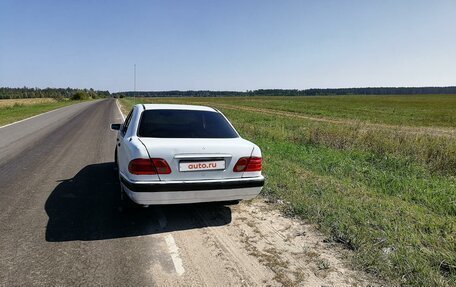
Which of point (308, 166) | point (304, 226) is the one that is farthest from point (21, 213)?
point (308, 166)

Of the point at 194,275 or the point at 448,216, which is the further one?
the point at 448,216

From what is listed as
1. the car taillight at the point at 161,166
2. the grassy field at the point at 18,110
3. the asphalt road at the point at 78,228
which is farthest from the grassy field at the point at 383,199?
the grassy field at the point at 18,110

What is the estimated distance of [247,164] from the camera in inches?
167

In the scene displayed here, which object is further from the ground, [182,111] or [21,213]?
[182,111]

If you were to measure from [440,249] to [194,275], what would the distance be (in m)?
2.66

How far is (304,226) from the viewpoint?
421 cm

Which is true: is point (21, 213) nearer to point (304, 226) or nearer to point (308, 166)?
point (304, 226)

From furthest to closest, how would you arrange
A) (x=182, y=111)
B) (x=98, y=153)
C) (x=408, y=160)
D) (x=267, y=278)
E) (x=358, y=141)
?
(x=358, y=141) < (x=98, y=153) < (x=408, y=160) < (x=182, y=111) < (x=267, y=278)

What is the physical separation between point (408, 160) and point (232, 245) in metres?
6.71

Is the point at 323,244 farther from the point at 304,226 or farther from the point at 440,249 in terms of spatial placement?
the point at 440,249

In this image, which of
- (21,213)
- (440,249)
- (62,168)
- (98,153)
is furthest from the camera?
(98,153)

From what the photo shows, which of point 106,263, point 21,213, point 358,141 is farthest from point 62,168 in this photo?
point 358,141

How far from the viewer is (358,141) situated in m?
11.4

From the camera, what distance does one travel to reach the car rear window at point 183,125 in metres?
4.47
